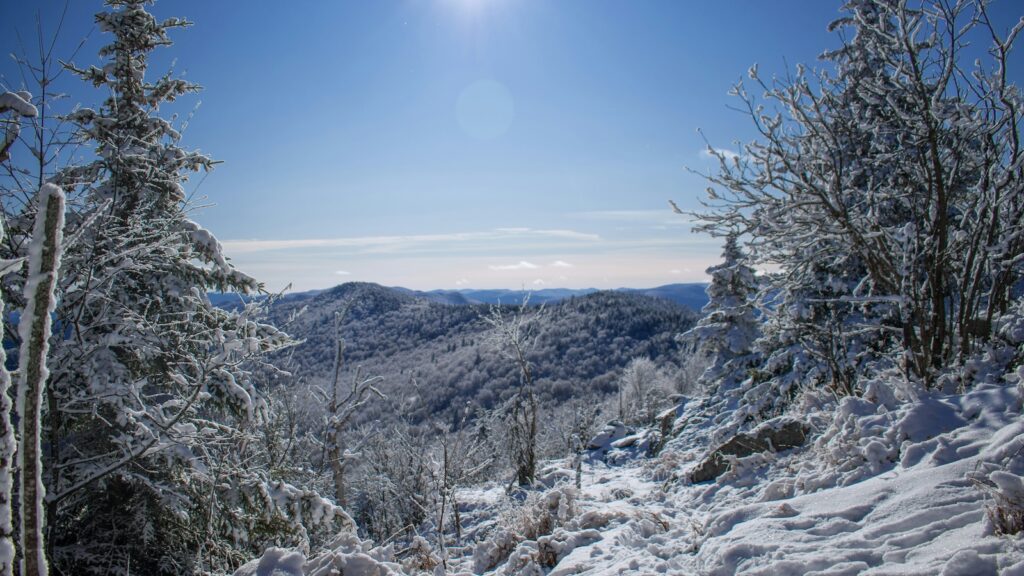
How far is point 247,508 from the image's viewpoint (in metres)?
6.34

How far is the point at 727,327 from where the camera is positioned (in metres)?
17.6

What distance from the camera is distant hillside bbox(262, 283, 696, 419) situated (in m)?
99.1

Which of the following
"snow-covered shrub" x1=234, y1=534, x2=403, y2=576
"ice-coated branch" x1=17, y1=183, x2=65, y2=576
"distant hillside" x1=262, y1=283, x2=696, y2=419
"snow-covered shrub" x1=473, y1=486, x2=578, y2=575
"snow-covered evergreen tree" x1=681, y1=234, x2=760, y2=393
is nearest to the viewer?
"ice-coated branch" x1=17, y1=183, x2=65, y2=576

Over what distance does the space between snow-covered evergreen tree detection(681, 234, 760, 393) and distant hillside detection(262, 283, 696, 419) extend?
5427 cm

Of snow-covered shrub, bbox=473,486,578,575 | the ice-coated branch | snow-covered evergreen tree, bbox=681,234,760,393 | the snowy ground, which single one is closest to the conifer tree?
snow-covered shrub, bbox=473,486,578,575

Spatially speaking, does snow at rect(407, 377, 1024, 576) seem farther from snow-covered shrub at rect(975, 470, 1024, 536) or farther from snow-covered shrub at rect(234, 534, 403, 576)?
snow-covered shrub at rect(234, 534, 403, 576)

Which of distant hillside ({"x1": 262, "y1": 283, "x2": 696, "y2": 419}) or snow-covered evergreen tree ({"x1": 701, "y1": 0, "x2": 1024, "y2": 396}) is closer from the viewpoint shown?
snow-covered evergreen tree ({"x1": 701, "y1": 0, "x2": 1024, "y2": 396})

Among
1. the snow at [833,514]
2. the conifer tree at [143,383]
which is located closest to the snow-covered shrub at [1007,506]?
the snow at [833,514]

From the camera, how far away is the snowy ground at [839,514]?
8.27 feet

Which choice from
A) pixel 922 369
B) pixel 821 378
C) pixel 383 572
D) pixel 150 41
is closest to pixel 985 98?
pixel 922 369

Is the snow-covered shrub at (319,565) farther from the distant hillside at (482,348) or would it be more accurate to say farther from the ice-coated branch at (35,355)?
the distant hillside at (482,348)

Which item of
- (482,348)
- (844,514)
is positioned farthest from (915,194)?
(482,348)

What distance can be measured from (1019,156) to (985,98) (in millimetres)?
583

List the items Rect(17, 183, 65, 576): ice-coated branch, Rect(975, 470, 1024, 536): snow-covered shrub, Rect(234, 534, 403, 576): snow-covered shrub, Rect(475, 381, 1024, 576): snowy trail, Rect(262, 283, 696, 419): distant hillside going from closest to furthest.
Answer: Rect(17, 183, 65, 576): ice-coated branch → Rect(975, 470, 1024, 536): snow-covered shrub → Rect(475, 381, 1024, 576): snowy trail → Rect(234, 534, 403, 576): snow-covered shrub → Rect(262, 283, 696, 419): distant hillside
